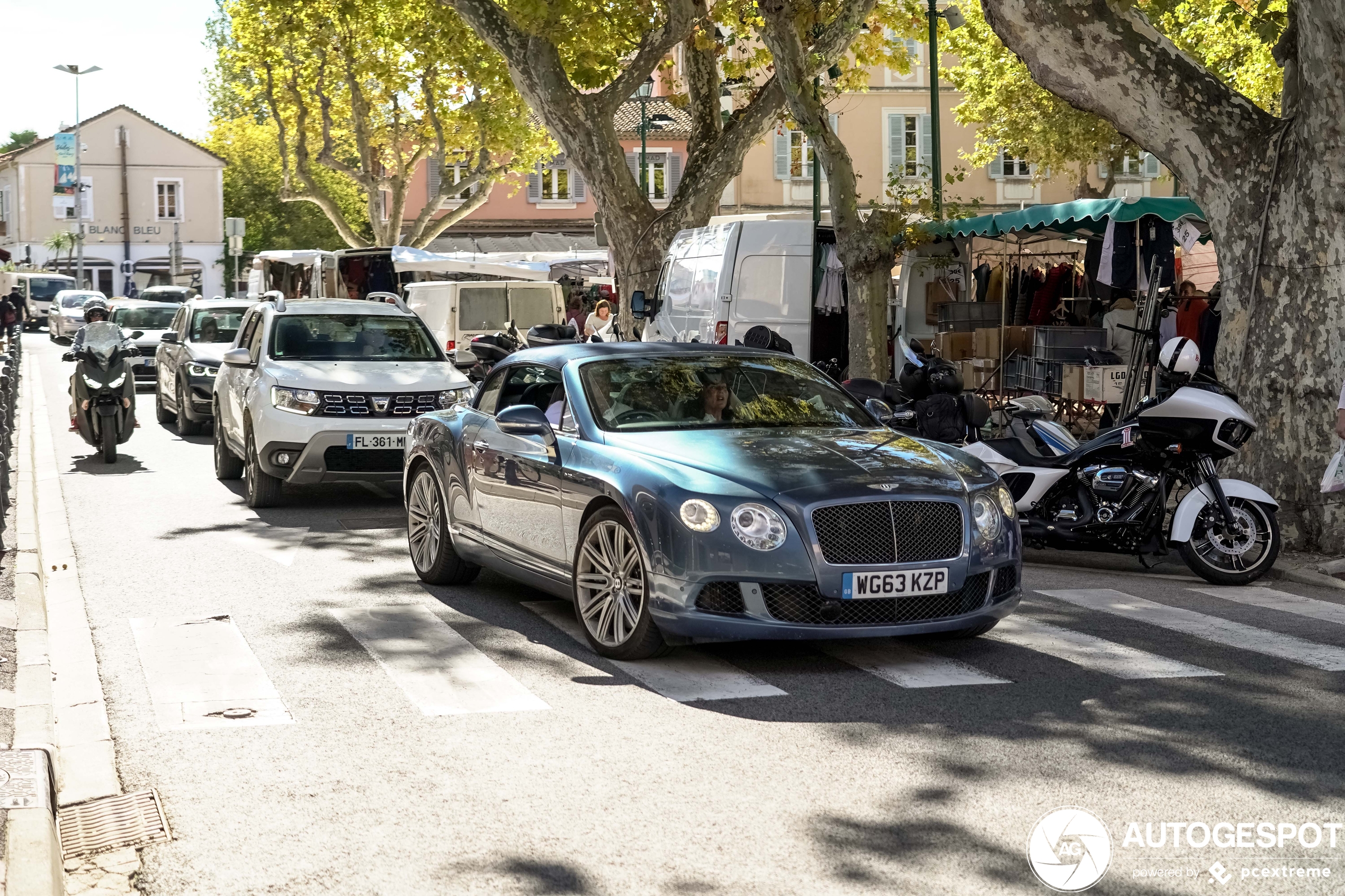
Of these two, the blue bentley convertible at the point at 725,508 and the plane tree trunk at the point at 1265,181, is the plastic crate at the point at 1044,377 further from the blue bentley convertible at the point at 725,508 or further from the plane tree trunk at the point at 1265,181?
the blue bentley convertible at the point at 725,508

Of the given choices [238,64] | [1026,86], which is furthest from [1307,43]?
[238,64]

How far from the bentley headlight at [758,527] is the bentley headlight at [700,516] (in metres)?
0.04

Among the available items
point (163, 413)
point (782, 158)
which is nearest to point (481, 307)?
point (163, 413)

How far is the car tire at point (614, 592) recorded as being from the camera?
24.1 ft

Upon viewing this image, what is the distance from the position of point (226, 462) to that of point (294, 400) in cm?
282

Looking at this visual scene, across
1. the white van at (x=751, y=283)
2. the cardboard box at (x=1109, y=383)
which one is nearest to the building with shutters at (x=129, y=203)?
the white van at (x=751, y=283)

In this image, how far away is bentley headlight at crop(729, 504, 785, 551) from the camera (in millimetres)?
6996

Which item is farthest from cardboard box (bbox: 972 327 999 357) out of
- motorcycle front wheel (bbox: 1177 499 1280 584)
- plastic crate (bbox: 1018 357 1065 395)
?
motorcycle front wheel (bbox: 1177 499 1280 584)

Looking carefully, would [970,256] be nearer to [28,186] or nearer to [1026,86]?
[1026,86]

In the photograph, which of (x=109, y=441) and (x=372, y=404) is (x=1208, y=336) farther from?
(x=109, y=441)

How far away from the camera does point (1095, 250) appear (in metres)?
19.6

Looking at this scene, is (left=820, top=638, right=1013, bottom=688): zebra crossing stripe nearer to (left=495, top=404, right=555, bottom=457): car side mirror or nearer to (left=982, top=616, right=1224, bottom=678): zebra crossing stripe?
(left=982, top=616, right=1224, bottom=678): zebra crossing stripe

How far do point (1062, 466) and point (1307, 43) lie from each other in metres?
3.17

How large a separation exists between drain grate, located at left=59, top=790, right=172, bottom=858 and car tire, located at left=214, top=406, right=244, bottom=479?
10.6m
